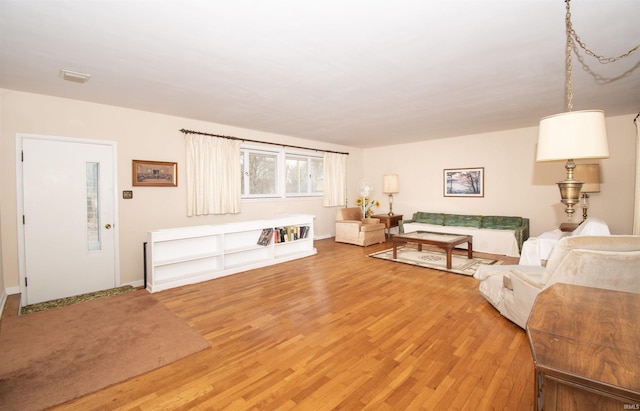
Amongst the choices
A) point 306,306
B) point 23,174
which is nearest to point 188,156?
point 23,174

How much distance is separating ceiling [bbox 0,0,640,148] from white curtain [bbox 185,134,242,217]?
80 centimetres

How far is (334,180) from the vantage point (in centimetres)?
778

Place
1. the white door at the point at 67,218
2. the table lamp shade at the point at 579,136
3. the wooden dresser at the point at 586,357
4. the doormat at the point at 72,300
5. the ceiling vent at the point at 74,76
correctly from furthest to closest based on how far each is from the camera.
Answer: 1. the white door at the point at 67,218
2. the doormat at the point at 72,300
3. the ceiling vent at the point at 74,76
4. the table lamp shade at the point at 579,136
5. the wooden dresser at the point at 586,357

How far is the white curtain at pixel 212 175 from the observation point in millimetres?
4957

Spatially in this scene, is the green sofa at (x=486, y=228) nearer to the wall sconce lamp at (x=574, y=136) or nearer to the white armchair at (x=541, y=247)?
the white armchair at (x=541, y=247)

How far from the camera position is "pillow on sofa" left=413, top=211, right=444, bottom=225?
698 cm

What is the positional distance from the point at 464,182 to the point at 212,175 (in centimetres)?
567

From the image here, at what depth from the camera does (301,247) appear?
19.6ft

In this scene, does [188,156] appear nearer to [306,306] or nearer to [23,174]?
[23,174]

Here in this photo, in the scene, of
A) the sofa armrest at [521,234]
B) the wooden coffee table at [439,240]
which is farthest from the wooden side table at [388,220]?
the sofa armrest at [521,234]

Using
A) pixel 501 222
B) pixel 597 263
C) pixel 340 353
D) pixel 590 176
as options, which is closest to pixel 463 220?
pixel 501 222

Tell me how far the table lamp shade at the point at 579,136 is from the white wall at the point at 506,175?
5.13 metres

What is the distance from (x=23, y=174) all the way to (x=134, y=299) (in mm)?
2048

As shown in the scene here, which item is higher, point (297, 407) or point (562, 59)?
point (562, 59)
